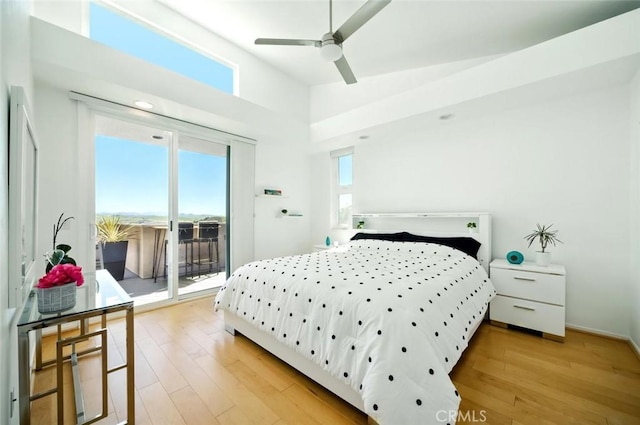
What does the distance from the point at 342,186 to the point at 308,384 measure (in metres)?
3.36

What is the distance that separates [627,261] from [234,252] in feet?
14.5

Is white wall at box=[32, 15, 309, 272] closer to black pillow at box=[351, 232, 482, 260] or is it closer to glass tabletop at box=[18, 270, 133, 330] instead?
glass tabletop at box=[18, 270, 133, 330]

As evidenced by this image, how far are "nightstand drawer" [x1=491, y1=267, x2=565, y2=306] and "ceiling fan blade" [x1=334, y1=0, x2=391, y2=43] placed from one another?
102 inches

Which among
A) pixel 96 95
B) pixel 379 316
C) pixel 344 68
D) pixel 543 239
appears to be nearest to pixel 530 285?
pixel 543 239

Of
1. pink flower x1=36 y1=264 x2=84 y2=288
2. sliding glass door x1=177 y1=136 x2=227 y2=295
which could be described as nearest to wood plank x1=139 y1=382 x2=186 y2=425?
pink flower x1=36 y1=264 x2=84 y2=288

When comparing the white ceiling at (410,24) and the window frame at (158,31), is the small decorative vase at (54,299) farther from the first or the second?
the white ceiling at (410,24)

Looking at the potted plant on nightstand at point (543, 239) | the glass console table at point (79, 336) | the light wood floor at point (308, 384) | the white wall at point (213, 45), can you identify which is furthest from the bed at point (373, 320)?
the white wall at point (213, 45)

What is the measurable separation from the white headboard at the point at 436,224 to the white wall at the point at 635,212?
1049 millimetres

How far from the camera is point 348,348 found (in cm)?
141

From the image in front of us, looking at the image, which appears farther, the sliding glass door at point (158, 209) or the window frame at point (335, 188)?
the window frame at point (335, 188)

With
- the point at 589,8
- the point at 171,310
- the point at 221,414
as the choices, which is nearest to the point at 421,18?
the point at 589,8

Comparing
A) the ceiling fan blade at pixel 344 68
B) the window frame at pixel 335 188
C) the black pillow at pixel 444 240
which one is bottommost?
the black pillow at pixel 444 240

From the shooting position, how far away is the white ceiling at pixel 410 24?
210 cm

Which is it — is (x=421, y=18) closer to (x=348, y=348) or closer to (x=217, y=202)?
(x=348, y=348)
